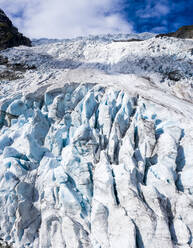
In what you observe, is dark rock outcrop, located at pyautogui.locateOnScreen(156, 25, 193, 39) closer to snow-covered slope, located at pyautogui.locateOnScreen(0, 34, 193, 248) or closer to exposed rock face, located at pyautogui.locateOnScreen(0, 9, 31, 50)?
snow-covered slope, located at pyautogui.locateOnScreen(0, 34, 193, 248)

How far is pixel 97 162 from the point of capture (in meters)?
10.1

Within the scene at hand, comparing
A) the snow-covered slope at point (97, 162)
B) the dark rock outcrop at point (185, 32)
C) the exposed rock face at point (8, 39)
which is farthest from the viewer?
the exposed rock face at point (8, 39)

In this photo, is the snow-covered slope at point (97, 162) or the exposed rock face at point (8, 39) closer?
the snow-covered slope at point (97, 162)

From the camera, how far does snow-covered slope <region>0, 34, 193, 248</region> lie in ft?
23.9

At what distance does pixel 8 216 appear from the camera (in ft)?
28.6

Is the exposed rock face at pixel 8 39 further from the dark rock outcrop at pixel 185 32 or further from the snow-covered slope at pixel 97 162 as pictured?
the dark rock outcrop at pixel 185 32

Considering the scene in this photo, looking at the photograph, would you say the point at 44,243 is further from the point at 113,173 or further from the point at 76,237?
the point at 113,173

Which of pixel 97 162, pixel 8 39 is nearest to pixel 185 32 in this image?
pixel 8 39

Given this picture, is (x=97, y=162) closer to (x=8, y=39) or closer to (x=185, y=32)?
(x=185, y=32)

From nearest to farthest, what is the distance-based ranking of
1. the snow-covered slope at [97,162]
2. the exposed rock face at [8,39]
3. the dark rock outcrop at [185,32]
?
the snow-covered slope at [97,162] → the dark rock outcrop at [185,32] → the exposed rock face at [8,39]

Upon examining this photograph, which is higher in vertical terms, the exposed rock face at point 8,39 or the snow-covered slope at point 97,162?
the exposed rock face at point 8,39

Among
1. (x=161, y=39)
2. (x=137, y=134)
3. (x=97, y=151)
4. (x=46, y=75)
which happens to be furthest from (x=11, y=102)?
(x=161, y=39)

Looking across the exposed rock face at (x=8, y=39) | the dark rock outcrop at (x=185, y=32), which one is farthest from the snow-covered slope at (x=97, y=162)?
the exposed rock face at (x=8, y=39)

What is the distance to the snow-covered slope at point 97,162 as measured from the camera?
286 inches
